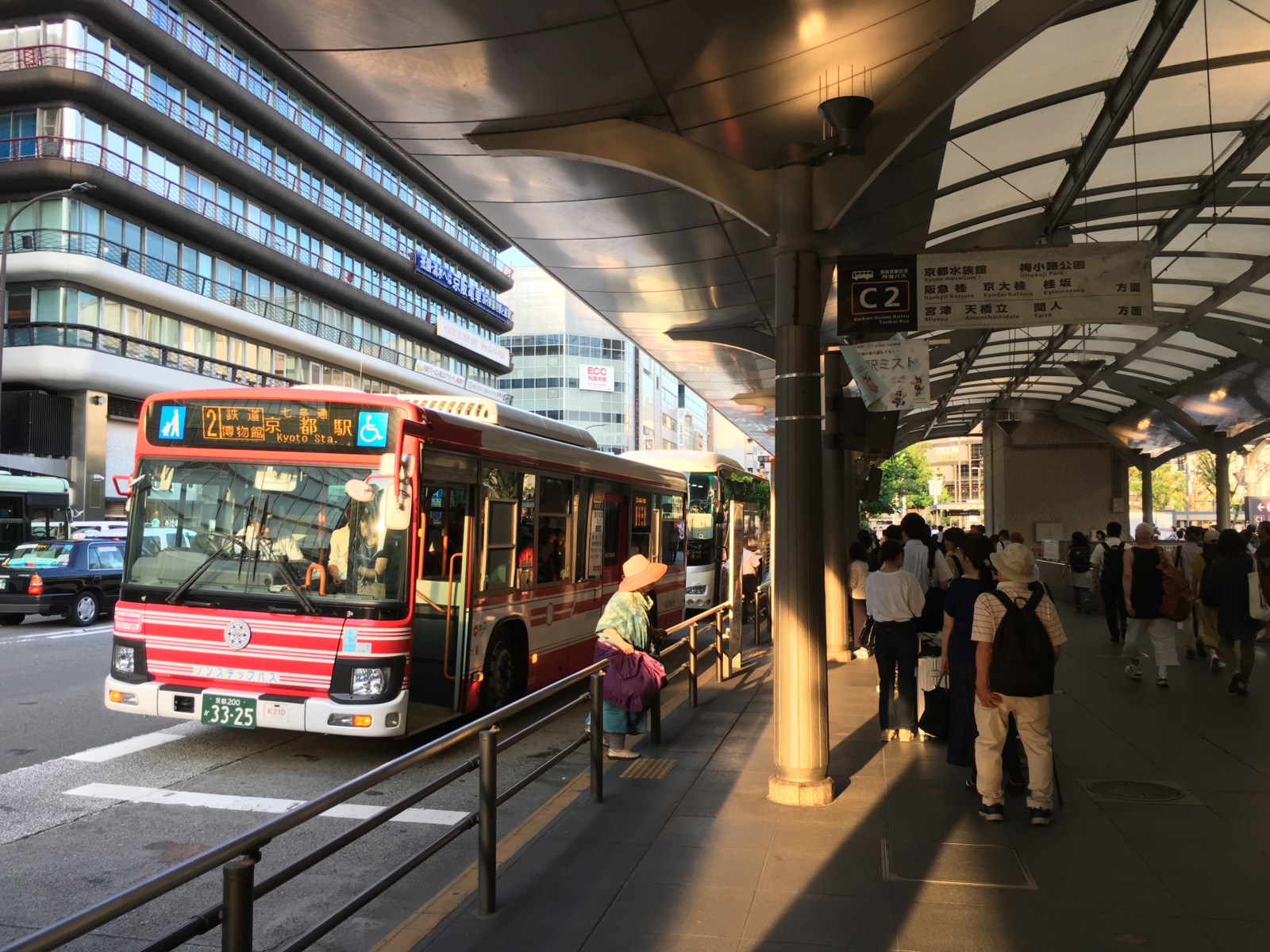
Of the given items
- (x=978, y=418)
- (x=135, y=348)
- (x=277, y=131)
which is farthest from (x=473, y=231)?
(x=978, y=418)

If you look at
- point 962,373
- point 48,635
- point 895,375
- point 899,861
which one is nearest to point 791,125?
point 895,375

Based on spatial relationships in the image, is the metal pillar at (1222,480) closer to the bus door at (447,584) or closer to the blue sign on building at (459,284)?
the bus door at (447,584)

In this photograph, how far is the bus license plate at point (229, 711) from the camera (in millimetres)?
7234

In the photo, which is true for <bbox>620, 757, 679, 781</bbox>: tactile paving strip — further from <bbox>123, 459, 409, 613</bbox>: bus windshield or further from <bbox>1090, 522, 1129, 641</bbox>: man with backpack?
<bbox>1090, 522, 1129, 641</bbox>: man with backpack

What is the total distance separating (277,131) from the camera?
41469 mm

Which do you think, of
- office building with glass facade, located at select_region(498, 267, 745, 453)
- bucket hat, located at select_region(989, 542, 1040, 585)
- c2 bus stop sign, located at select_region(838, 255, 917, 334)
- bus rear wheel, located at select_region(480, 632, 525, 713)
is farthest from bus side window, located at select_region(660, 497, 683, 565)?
office building with glass facade, located at select_region(498, 267, 745, 453)

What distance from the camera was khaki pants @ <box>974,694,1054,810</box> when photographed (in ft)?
19.2

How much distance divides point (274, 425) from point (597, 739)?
3676 millimetres

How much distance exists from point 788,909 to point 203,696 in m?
4.90

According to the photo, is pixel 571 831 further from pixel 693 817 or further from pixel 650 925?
pixel 650 925

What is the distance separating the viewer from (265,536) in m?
7.59

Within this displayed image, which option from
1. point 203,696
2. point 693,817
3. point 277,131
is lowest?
point 693,817

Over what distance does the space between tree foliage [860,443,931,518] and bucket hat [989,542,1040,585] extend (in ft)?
146

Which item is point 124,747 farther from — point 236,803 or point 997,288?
point 997,288
